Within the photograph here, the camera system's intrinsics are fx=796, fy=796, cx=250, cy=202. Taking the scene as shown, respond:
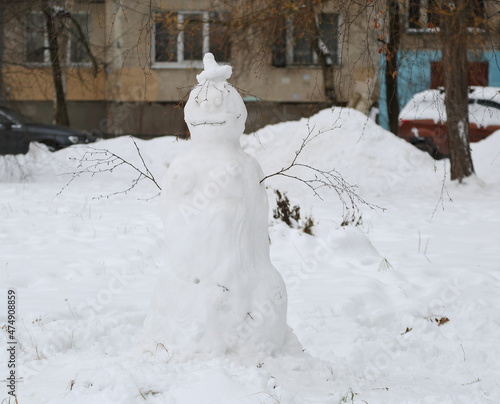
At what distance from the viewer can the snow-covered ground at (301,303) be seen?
3945 mm

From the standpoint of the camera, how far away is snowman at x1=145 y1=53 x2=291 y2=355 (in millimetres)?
4145

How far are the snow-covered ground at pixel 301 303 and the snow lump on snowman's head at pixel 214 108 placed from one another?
0.96 m

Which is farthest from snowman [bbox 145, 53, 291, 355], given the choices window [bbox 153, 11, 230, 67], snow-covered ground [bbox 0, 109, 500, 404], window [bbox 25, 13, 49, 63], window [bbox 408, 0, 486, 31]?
window [bbox 25, 13, 49, 63]

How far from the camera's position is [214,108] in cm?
434

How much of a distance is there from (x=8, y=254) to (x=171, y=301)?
3874mm

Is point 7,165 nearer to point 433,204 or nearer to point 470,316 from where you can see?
point 433,204

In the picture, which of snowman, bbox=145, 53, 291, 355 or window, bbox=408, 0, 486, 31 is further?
window, bbox=408, 0, 486, 31

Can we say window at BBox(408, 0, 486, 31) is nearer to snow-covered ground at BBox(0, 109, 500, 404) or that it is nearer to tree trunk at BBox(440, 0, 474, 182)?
tree trunk at BBox(440, 0, 474, 182)

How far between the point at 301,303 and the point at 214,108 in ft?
7.98

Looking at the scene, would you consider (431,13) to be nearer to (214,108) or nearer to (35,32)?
(35,32)

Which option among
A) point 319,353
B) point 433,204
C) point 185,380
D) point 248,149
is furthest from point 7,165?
point 185,380

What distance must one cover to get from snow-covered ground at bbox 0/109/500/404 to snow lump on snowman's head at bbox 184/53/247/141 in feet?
3.16

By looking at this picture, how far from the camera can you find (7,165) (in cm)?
1301

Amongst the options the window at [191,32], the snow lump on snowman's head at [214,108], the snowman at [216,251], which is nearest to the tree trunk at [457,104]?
the window at [191,32]
